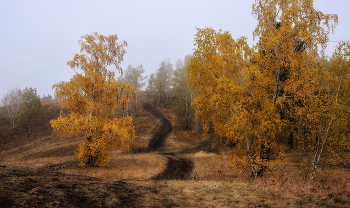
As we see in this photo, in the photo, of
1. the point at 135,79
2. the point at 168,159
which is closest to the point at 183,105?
the point at 168,159

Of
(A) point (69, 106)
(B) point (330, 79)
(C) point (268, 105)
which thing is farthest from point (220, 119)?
(A) point (69, 106)

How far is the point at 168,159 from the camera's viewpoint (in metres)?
25.3

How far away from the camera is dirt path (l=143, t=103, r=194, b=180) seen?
17375 millimetres

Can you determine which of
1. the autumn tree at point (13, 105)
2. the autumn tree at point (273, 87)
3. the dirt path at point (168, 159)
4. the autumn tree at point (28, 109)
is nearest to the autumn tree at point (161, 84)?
the dirt path at point (168, 159)

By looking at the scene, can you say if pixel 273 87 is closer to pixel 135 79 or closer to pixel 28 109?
pixel 28 109

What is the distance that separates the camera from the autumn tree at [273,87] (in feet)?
41.4

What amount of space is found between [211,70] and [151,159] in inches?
538

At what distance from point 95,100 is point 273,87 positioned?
587 inches

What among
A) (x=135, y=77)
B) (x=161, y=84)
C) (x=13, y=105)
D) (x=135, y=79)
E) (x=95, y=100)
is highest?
(x=135, y=77)

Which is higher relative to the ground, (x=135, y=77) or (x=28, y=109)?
(x=135, y=77)

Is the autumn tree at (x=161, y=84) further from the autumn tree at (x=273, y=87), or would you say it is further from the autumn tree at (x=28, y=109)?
the autumn tree at (x=273, y=87)

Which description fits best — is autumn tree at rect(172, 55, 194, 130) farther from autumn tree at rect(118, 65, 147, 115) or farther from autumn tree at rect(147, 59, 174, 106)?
autumn tree at rect(147, 59, 174, 106)

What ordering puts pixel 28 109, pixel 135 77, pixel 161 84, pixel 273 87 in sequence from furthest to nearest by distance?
pixel 161 84
pixel 135 77
pixel 28 109
pixel 273 87

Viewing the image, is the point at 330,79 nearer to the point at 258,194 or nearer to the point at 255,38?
the point at 255,38
